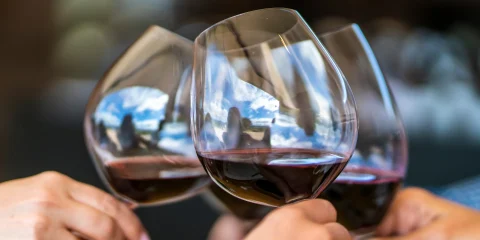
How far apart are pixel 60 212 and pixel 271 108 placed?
229 millimetres

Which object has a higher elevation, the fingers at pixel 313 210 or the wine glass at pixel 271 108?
the wine glass at pixel 271 108

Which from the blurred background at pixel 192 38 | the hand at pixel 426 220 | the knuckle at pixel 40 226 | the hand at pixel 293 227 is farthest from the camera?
the blurred background at pixel 192 38

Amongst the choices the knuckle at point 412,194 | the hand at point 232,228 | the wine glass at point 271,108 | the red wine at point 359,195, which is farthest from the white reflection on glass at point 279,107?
the knuckle at point 412,194

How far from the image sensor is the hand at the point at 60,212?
1.57 feet

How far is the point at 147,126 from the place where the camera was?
0.52 m

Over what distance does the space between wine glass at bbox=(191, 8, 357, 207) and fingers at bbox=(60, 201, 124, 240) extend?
146 mm

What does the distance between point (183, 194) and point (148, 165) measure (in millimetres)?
51

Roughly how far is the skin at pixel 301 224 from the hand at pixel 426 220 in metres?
0.25

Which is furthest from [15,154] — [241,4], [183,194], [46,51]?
[183,194]

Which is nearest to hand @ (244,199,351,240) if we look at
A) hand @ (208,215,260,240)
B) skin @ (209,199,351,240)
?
skin @ (209,199,351,240)

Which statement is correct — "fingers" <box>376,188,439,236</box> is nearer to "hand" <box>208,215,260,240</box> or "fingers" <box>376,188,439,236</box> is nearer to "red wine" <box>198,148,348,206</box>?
"hand" <box>208,215,260,240</box>

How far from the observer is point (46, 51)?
7.20ft

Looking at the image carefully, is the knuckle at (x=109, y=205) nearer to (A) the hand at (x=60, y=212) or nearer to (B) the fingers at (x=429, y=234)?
(A) the hand at (x=60, y=212)

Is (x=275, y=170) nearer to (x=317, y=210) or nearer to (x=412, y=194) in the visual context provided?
(x=317, y=210)
